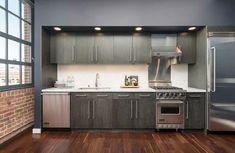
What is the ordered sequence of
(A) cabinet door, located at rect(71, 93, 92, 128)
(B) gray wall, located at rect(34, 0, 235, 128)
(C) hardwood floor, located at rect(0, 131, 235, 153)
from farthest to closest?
(A) cabinet door, located at rect(71, 93, 92, 128), (B) gray wall, located at rect(34, 0, 235, 128), (C) hardwood floor, located at rect(0, 131, 235, 153)

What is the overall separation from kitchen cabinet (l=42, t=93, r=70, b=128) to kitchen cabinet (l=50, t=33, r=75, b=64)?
857 mm

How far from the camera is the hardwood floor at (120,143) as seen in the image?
2984 millimetres

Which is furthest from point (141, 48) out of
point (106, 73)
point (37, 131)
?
point (37, 131)

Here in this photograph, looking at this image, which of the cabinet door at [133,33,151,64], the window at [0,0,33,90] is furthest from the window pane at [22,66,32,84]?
the cabinet door at [133,33,151,64]

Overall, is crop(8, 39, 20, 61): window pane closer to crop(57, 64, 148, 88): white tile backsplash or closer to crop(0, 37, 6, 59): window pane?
crop(0, 37, 6, 59): window pane

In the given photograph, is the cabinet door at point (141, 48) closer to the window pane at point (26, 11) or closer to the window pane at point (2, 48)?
the window pane at point (26, 11)

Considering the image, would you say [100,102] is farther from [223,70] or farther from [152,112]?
[223,70]

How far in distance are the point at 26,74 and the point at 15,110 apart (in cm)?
84

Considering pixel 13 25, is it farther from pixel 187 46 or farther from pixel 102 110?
pixel 187 46

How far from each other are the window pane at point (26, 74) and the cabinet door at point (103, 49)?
1.49 metres

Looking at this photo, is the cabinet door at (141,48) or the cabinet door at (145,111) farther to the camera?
the cabinet door at (141,48)

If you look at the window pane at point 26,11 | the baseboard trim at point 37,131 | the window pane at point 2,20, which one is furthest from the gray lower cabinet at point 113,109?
the window pane at point 26,11

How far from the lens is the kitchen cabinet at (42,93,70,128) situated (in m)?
3.85

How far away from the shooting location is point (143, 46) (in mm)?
4250
